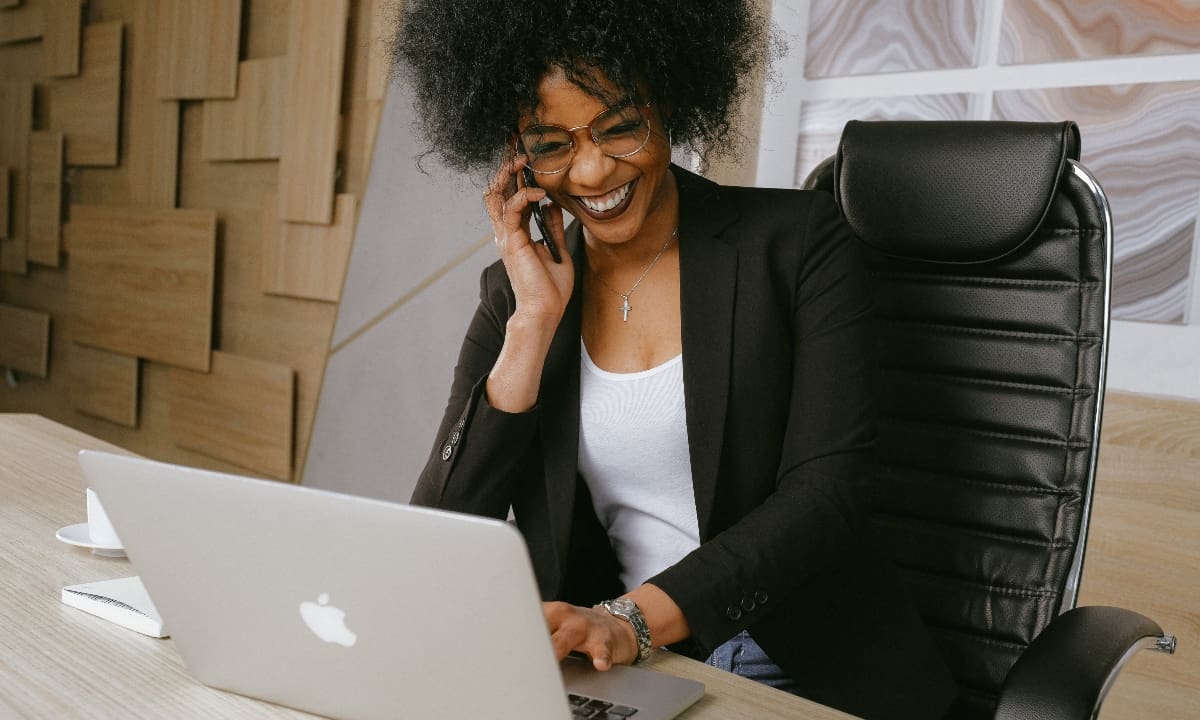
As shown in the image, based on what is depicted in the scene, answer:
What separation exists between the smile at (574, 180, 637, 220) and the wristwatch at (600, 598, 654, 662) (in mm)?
551

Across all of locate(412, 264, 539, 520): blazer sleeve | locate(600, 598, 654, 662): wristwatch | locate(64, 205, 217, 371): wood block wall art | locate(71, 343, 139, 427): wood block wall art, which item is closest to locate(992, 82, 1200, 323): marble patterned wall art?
locate(412, 264, 539, 520): blazer sleeve

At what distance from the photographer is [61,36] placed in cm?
445

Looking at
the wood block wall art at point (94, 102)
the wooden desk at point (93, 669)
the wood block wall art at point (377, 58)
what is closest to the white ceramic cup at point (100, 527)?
the wooden desk at point (93, 669)

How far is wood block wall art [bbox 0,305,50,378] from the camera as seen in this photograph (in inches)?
184

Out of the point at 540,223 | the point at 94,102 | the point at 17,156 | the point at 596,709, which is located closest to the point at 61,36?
the point at 94,102

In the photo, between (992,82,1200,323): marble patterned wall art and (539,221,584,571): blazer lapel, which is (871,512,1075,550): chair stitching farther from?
(992,82,1200,323): marble patterned wall art

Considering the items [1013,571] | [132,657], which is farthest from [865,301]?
[132,657]

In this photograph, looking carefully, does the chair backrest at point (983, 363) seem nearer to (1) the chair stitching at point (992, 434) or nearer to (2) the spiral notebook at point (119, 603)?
(1) the chair stitching at point (992, 434)

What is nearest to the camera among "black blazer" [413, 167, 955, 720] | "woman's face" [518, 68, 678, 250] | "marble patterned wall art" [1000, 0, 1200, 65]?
"black blazer" [413, 167, 955, 720]

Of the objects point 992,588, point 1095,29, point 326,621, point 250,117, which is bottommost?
point 992,588

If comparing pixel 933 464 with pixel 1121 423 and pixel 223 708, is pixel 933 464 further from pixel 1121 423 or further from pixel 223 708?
pixel 223 708

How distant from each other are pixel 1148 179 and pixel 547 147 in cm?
109

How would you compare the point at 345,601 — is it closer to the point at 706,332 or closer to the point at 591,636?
the point at 591,636

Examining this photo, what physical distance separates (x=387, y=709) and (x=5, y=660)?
1.11ft
